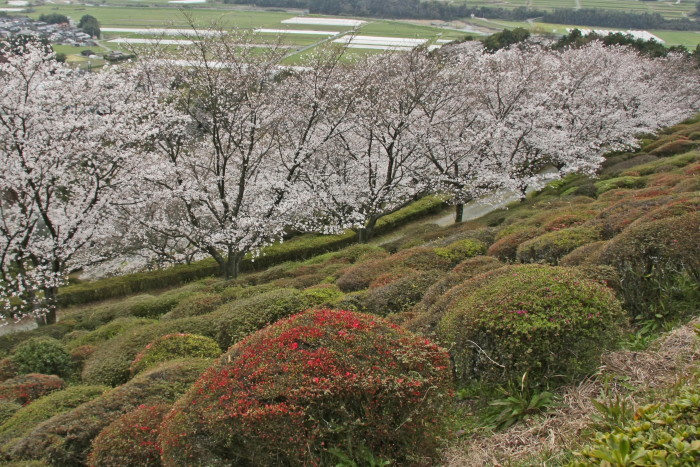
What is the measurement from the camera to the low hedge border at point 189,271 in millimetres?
20281

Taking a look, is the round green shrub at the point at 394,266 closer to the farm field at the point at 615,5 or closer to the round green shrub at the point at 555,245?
the round green shrub at the point at 555,245

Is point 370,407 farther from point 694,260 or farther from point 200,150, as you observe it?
point 200,150

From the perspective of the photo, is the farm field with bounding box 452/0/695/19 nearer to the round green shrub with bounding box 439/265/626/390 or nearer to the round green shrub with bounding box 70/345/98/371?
the round green shrub with bounding box 439/265/626/390

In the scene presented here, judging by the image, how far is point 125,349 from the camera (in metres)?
9.52

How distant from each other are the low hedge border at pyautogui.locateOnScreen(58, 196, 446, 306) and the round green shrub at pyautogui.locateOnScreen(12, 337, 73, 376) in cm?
1037

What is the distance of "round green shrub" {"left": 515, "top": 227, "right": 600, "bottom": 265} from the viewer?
934cm

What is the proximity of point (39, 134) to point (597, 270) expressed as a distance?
15.5m

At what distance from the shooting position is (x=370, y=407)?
4.27 m

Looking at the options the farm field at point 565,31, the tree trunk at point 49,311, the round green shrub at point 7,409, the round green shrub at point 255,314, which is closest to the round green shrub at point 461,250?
the round green shrub at point 255,314

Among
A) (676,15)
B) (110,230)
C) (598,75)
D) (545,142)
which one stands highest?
(676,15)

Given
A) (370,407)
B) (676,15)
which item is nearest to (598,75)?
(370,407)

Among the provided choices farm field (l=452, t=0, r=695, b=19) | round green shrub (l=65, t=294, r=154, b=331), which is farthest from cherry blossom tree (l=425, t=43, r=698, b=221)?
farm field (l=452, t=0, r=695, b=19)

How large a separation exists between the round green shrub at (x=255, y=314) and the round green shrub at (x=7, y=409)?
129 inches

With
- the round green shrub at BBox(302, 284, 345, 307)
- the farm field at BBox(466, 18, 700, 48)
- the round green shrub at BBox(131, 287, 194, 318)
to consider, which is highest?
the farm field at BBox(466, 18, 700, 48)
